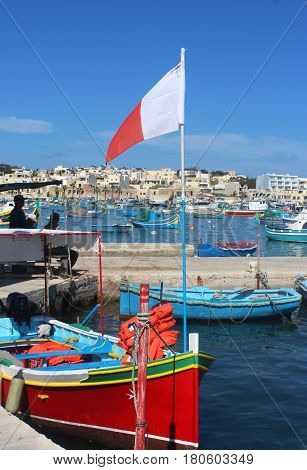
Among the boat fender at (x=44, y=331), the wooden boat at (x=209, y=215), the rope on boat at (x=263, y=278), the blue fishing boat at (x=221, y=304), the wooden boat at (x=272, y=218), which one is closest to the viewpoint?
the boat fender at (x=44, y=331)

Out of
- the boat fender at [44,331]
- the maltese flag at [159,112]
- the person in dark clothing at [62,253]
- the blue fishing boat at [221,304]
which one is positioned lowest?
the blue fishing boat at [221,304]

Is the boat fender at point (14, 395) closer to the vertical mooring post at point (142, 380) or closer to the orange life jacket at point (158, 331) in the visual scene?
the orange life jacket at point (158, 331)

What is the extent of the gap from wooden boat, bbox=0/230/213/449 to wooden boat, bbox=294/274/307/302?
12072 millimetres

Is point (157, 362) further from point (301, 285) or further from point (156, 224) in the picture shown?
point (156, 224)

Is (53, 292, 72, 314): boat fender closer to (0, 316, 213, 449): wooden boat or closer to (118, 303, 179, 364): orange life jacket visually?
(0, 316, 213, 449): wooden boat

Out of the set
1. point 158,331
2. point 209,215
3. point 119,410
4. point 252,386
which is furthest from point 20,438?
point 209,215

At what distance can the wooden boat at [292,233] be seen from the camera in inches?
2246

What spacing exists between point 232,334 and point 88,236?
238 inches

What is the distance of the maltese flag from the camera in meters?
8.71

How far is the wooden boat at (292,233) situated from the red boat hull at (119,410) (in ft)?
163

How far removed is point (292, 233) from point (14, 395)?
50430mm

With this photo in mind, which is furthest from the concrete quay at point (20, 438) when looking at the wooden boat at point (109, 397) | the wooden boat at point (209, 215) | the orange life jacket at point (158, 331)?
the wooden boat at point (209, 215)

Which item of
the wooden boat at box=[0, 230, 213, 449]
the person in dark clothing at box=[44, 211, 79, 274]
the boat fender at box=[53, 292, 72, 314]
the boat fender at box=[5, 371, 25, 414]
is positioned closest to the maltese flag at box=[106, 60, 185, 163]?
the wooden boat at box=[0, 230, 213, 449]
